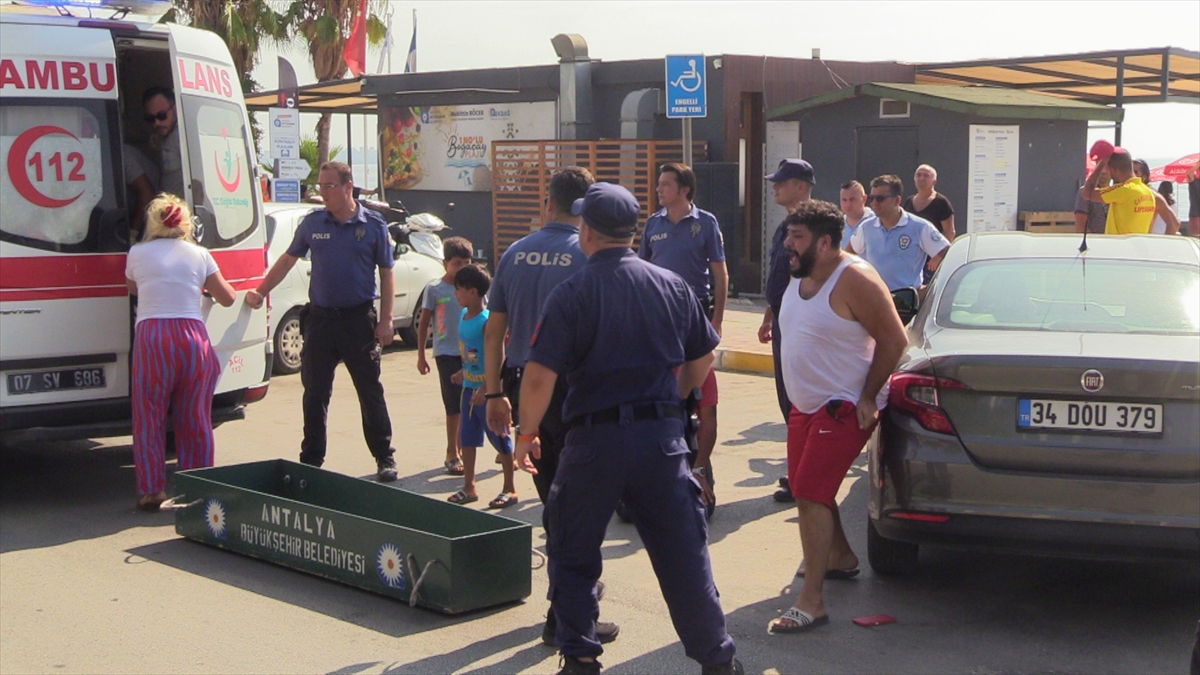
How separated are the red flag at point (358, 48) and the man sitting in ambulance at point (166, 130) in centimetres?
2199

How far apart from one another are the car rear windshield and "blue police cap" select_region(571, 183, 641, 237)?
1942 millimetres

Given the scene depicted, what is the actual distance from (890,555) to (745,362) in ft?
22.6

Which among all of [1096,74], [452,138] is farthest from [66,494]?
[1096,74]

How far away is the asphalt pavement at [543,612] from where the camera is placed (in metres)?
4.99

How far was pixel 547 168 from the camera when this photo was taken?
20.0 meters

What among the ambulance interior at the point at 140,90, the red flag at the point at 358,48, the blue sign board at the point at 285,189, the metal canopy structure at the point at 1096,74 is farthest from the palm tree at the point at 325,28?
the ambulance interior at the point at 140,90

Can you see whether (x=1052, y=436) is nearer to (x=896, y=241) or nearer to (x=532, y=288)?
(x=532, y=288)

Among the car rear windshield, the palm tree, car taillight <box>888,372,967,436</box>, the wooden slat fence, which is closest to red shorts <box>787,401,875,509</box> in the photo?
car taillight <box>888,372,967,436</box>

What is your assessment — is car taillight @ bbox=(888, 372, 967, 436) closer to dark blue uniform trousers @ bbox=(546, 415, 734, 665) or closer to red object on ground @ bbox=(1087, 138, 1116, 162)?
dark blue uniform trousers @ bbox=(546, 415, 734, 665)

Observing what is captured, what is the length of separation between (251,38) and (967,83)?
688 inches

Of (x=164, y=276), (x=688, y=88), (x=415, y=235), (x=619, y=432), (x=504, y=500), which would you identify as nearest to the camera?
(x=619, y=432)

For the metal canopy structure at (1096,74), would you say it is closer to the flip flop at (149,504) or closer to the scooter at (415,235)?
the scooter at (415,235)

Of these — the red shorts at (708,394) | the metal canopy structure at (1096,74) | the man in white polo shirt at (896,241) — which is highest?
the metal canopy structure at (1096,74)

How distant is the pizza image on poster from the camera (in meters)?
22.9
